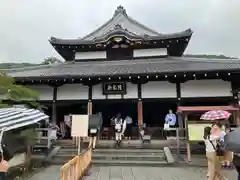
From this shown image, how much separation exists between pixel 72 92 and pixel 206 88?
7.39 metres

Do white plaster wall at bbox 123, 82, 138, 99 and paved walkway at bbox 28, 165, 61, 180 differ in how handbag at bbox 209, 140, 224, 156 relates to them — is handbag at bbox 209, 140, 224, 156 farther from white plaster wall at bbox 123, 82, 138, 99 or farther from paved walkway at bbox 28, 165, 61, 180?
white plaster wall at bbox 123, 82, 138, 99

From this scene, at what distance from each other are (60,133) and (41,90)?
2.74m

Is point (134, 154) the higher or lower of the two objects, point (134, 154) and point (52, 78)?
the lower

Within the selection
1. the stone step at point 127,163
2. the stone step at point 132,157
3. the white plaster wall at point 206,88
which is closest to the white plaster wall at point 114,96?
the white plaster wall at point 206,88

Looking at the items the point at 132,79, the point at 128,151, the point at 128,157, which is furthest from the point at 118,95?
the point at 128,157

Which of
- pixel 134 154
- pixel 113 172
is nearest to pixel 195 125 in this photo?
pixel 134 154

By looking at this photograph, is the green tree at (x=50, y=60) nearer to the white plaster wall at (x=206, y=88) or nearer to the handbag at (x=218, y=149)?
the white plaster wall at (x=206, y=88)

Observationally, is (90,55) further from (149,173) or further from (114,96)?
(149,173)

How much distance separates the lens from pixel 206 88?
1230cm

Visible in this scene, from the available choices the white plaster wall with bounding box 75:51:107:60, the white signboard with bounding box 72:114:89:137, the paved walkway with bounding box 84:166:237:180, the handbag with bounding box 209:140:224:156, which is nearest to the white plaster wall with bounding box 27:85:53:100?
the white plaster wall with bounding box 75:51:107:60

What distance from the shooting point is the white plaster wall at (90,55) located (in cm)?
1633

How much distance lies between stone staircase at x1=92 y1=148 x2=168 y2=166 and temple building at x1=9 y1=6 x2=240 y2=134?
2.12 meters

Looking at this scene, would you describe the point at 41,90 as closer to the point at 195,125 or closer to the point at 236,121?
the point at 195,125

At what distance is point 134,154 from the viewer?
406 inches
